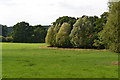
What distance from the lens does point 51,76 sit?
1784cm

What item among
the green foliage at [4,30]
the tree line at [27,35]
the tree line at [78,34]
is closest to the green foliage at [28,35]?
the tree line at [27,35]

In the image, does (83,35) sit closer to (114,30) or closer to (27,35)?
(114,30)

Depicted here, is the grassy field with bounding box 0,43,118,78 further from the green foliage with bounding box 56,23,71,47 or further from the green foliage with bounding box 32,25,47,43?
the green foliage with bounding box 32,25,47,43

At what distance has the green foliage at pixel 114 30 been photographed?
25.1 meters

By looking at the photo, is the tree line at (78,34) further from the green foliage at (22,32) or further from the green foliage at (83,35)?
the green foliage at (22,32)

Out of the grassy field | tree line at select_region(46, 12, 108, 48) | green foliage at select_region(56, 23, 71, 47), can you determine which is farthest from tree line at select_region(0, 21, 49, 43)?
the grassy field

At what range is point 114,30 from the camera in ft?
82.6

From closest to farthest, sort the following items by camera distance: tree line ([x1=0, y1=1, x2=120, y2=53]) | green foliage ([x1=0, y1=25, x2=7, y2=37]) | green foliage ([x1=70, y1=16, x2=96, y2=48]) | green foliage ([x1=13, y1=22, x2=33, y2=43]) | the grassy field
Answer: the grassy field → tree line ([x1=0, y1=1, x2=120, y2=53]) → green foliage ([x1=70, y1=16, x2=96, y2=48]) → green foliage ([x1=13, y1=22, x2=33, y2=43]) → green foliage ([x1=0, y1=25, x2=7, y2=37])

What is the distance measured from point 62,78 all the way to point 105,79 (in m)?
3.30

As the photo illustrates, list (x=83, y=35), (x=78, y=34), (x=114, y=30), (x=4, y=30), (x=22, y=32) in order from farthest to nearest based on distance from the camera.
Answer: (x=4, y=30)
(x=22, y=32)
(x=78, y=34)
(x=83, y=35)
(x=114, y=30)

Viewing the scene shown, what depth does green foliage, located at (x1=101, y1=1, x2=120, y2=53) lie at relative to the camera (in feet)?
82.2

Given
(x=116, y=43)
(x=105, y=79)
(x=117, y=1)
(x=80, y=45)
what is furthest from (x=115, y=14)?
(x=80, y=45)

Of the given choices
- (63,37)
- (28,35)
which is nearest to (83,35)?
(63,37)

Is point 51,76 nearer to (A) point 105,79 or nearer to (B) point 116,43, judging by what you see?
(A) point 105,79
